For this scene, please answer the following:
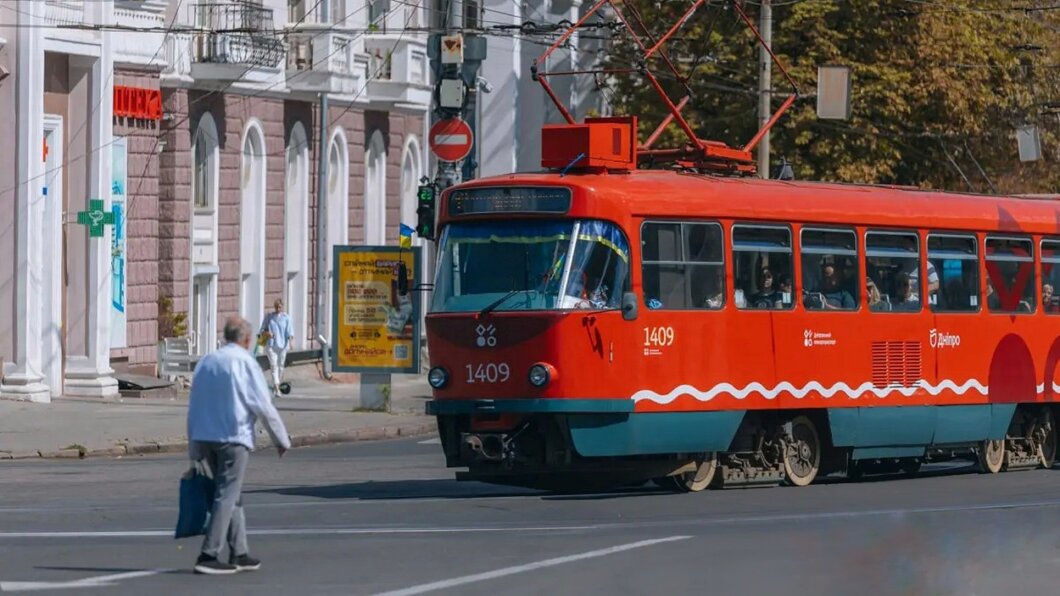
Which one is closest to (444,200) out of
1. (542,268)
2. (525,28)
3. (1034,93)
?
(542,268)

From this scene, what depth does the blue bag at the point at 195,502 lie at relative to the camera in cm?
1234

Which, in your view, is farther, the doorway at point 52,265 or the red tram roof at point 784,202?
the doorway at point 52,265

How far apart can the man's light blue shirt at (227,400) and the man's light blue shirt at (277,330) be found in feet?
77.6

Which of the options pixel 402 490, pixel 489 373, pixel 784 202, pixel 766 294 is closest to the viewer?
pixel 489 373

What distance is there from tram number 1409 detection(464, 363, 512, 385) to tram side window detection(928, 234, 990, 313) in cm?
552

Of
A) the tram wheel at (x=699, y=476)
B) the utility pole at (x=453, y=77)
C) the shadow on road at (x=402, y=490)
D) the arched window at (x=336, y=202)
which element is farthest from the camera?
the arched window at (x=336, y=202)

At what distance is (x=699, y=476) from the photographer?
19.3 m

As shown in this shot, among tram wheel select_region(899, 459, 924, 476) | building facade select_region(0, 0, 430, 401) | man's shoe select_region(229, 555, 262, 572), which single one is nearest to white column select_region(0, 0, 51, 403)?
building facade select_region(0, 0, 430, 401)

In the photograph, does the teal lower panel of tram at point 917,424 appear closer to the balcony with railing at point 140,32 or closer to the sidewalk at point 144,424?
the sidewalk at point 144,424

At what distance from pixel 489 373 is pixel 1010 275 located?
7.30 meters

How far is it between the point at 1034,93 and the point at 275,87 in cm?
1746

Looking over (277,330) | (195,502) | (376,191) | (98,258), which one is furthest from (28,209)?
(195,502)

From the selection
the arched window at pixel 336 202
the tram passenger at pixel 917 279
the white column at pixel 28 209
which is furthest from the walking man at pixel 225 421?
the arched window at pixel 336 202

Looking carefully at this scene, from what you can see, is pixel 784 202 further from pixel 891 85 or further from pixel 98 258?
pixel 891 85
